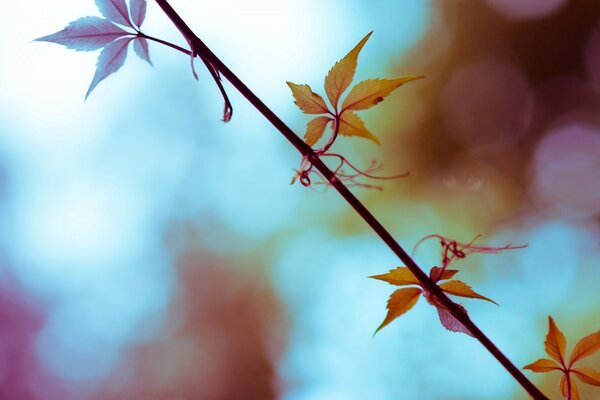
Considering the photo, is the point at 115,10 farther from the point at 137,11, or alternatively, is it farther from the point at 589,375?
the point at 589,375

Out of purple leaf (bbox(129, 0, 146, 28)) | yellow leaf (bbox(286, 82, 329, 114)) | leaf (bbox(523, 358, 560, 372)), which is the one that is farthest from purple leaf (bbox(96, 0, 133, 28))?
leaf (bbox(523, 358, 560, 372))

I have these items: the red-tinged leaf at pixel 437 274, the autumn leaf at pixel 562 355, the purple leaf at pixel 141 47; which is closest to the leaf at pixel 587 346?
the autumn leaf at pixel 562 355

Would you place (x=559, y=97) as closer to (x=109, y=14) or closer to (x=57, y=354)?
(x=109, y=14)

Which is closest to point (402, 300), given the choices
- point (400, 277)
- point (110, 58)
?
point (400, 277)

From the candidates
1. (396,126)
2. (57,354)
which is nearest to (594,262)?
(396,126)

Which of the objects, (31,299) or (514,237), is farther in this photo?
(31,299)
